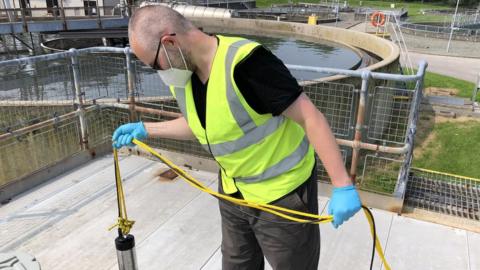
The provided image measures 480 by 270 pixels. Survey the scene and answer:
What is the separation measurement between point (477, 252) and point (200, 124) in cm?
276

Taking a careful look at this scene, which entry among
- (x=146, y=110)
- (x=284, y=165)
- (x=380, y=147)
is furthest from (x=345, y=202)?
(x=146, y=110)

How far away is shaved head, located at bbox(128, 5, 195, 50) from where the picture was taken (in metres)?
1.66

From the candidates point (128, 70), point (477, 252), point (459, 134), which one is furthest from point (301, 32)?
point (477, 252)

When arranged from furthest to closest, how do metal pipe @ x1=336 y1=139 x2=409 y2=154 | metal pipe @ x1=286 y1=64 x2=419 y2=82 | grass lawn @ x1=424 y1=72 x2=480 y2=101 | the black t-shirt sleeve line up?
grass lawn @ x1=424 y1=72 x2=480 y2=101, metal pipe @ x1=336 y1=139 x2=409 y2=154, metal pipe @ x1=286 y1=64 x2=419 y2=82, the black t-shirt sleeve

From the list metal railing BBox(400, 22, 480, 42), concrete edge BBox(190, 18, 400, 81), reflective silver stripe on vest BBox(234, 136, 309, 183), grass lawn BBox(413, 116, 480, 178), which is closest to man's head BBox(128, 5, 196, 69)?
reflective silver stripe on vest BBox(234, 136, 309, 183)

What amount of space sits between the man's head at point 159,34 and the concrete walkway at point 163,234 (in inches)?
80.0

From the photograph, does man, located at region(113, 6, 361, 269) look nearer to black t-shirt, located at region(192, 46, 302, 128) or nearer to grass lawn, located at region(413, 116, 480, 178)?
black t-shirt, located at region(192, 46, 302, 128)

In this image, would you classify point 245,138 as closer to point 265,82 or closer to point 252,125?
point 252,125

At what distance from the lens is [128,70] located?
4.95 m

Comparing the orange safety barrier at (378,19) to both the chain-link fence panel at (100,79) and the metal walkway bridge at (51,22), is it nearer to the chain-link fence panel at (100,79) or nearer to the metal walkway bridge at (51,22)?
the metal walkway bridge at (51,22)

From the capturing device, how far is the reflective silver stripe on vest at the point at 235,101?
5.52ft

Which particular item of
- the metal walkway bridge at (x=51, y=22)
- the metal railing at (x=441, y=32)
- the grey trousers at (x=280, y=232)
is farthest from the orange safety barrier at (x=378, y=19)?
the grey trousers at (x=280, y=232)

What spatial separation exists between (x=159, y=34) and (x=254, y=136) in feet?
1.91

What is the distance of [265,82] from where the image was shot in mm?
1634
